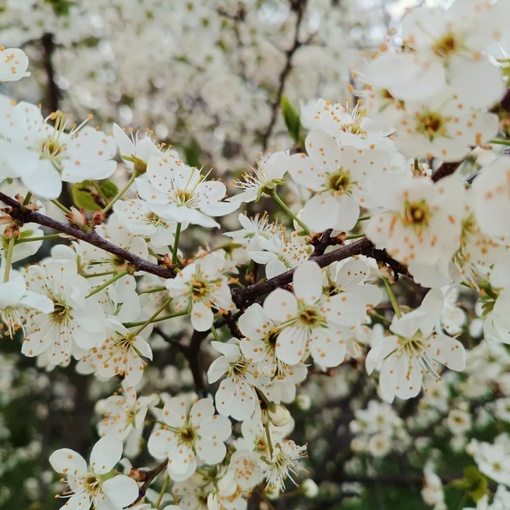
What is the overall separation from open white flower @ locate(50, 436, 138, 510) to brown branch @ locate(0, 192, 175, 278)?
0.45m

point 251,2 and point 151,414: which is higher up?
point 251,2

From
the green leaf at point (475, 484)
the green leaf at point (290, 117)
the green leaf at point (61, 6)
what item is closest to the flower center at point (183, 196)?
the green leaf at point (290, 117)

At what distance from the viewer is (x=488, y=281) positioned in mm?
987

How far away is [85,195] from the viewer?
1.33m

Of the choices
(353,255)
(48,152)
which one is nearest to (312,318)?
(353,255)

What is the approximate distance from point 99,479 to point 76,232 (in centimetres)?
59

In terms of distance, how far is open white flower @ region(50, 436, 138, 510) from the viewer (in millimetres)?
1132

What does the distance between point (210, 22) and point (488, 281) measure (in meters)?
3.22

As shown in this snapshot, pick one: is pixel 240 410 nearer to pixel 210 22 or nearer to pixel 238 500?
pixel 238 500

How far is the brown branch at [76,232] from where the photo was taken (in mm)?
1008

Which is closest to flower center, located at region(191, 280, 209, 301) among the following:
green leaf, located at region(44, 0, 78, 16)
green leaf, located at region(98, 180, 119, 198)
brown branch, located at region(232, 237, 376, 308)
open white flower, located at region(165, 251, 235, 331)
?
open white flower, located at region(165, 251, 235, 331)

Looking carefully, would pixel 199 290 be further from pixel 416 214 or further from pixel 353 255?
pixel 416 214

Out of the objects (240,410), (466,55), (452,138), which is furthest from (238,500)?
(466,55)

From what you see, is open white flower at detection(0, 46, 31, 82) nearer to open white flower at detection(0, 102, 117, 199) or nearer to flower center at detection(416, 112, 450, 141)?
open white flower at detection(0, 102, 117, 199)
